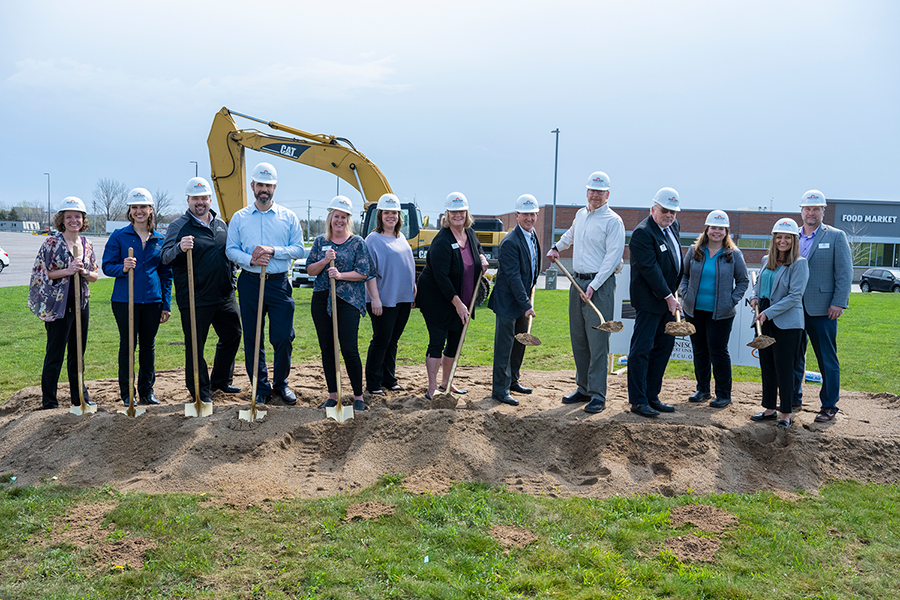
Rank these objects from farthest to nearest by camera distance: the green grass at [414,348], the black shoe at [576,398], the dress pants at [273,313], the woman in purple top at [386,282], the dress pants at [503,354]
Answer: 1. the green grass at [414,348]
2. the black shoe at [576,398]
3. the dress pants at [503,354]
4. the woman in purple top at [386,282]
5. the dress pants at [273,313]

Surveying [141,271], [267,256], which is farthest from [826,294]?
[141,271]

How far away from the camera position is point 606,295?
20.2 feet

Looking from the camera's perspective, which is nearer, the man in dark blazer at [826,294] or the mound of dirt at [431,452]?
the mound of dirt at [431,452]

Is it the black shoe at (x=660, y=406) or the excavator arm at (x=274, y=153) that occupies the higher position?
the excavator arm at (x=274, y=153)

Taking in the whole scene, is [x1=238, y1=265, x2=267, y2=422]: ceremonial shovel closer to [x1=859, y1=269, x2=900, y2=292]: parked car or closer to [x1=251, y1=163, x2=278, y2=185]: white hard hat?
[x1=251, y1=163, x2=278, y2=185]: white hard hat

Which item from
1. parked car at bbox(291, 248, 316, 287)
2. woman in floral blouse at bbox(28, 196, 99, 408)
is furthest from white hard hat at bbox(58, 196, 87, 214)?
parked car at bbox(291, 248, 316, 287)

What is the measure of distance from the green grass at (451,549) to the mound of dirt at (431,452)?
0.84 ft

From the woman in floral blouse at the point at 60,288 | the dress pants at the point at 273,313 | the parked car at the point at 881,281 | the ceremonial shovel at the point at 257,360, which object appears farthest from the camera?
the parked car at the point at 881,281

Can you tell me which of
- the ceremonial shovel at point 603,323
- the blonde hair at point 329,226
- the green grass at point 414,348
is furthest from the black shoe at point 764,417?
the blonde hair at point 329,226

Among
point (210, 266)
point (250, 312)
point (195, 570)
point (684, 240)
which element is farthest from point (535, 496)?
Result: point (684, 240)

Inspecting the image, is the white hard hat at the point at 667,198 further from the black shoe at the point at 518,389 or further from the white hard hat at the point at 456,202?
the black shoe at the point at 518,389

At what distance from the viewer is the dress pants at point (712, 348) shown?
6.27 m

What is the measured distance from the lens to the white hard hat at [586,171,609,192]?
6023 millimetres

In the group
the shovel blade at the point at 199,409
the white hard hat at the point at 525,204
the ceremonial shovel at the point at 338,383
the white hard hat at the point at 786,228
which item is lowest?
the shovel blade at the point at 199,409
